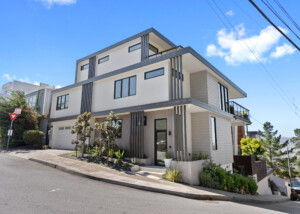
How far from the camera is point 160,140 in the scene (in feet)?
39.8

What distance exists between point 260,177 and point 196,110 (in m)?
9.81

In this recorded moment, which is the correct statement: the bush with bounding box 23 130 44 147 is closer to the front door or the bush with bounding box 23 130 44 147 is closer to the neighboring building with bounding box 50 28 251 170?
the neighboring building with bounding box 50 28 251 170

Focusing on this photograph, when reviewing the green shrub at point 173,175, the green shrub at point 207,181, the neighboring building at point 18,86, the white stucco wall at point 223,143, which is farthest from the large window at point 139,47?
the neighboring building at point 18,86

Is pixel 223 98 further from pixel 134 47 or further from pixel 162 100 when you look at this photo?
pixel 134 47

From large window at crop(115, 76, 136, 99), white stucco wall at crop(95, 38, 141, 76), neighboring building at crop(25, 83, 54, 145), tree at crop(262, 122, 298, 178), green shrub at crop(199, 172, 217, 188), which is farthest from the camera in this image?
tree at crop(262, 122, 298, 178)

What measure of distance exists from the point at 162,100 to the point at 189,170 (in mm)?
4468

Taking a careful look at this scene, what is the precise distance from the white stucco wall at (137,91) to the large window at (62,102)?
14.7ft

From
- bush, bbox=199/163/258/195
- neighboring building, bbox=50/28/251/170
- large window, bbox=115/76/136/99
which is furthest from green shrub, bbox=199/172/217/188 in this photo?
large window, bbox=115/76/136/99

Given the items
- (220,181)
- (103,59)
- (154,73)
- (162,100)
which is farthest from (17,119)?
(220,181)

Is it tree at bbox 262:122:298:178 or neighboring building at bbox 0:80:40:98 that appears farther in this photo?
neighboring building at bbox 0:80:40:98

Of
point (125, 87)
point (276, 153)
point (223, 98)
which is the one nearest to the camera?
point (125, 87)

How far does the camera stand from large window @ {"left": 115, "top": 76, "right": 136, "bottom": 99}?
13.5 m

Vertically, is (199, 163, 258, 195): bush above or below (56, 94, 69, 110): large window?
below

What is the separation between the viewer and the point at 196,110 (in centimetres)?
1188
